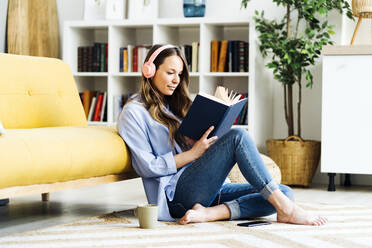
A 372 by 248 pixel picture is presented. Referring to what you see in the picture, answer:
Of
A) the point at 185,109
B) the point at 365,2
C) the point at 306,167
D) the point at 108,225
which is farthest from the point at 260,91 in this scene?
the point at 108,225

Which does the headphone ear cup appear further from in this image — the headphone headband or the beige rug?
the beige rug

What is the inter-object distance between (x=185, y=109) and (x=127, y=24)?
2085 mm

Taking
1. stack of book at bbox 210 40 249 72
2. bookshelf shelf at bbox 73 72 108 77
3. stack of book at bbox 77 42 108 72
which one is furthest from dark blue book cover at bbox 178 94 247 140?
stack of book at bbox 77 42 108 72

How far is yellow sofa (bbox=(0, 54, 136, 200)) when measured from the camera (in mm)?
2221

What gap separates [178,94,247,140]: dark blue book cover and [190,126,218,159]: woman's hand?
21 mm

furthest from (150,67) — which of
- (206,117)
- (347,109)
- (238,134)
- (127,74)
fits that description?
(127,74)

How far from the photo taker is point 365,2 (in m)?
3.96

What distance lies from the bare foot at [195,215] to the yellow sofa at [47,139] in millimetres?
370

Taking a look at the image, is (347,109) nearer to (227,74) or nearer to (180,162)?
(227,74)

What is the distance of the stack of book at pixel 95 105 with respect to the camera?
15.6 feet

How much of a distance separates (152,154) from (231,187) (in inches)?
15.6

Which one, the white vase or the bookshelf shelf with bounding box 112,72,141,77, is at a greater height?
the white vase

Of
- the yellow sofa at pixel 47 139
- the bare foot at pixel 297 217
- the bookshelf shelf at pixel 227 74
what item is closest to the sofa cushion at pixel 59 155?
the yellow sofa at pixel 47 139

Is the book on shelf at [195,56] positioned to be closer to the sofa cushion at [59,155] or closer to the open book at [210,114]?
the sofa cushion at [59,155]
